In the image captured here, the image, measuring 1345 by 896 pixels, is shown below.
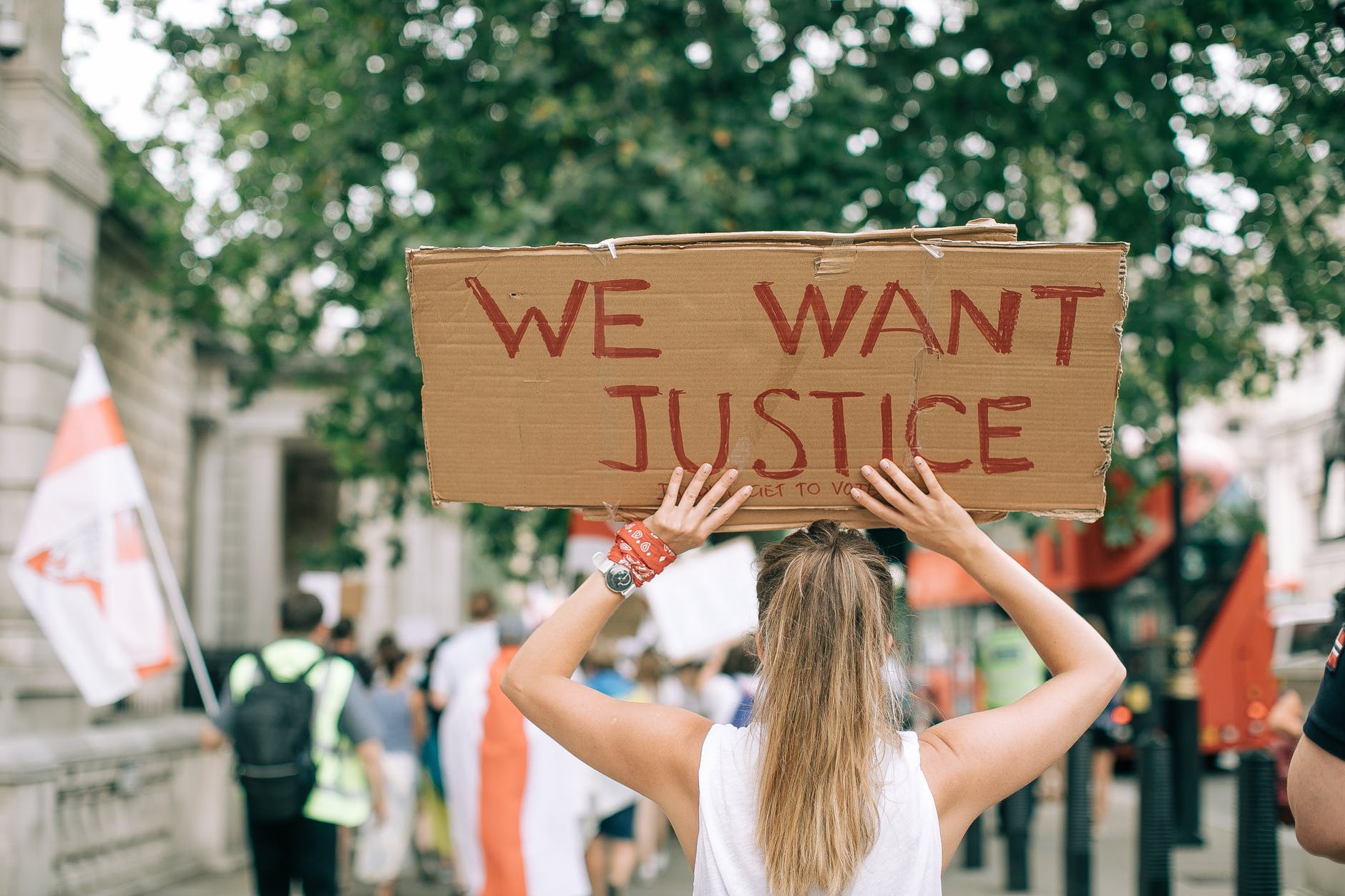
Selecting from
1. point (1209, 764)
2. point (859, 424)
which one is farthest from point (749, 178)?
point (1209, 764)

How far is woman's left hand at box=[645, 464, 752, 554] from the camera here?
2.59m

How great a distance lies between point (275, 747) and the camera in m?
6.00

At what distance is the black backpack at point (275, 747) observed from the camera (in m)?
5.99

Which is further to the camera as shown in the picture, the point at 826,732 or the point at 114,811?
the point at 114,811

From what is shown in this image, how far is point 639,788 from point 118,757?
26.3ft

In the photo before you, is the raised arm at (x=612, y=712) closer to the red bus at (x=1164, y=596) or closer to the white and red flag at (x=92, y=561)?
the white and red flag at (x=92, y=561)

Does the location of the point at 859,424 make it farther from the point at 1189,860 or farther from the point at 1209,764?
the point at 1209,764

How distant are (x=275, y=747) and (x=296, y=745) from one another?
100 millimetres

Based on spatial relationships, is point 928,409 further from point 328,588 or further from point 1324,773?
point 328,588

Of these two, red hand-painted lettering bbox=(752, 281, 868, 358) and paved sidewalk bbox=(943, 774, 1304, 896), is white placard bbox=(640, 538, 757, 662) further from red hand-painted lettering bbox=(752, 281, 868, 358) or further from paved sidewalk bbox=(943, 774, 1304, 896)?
red hand-painted lettering bbox=(752, 281, 868, 358)

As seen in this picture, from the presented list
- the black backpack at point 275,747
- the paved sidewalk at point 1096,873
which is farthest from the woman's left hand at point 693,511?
the paved sidewalk at point 1096,873

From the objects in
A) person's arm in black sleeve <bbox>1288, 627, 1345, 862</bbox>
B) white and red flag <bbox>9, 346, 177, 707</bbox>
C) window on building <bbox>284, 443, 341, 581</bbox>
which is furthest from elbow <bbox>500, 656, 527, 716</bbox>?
window on building <bbox>284, 443, 341, 581</bbox>

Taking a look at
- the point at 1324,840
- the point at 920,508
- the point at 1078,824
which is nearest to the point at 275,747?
the point at 920,508

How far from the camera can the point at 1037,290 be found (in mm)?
2578
